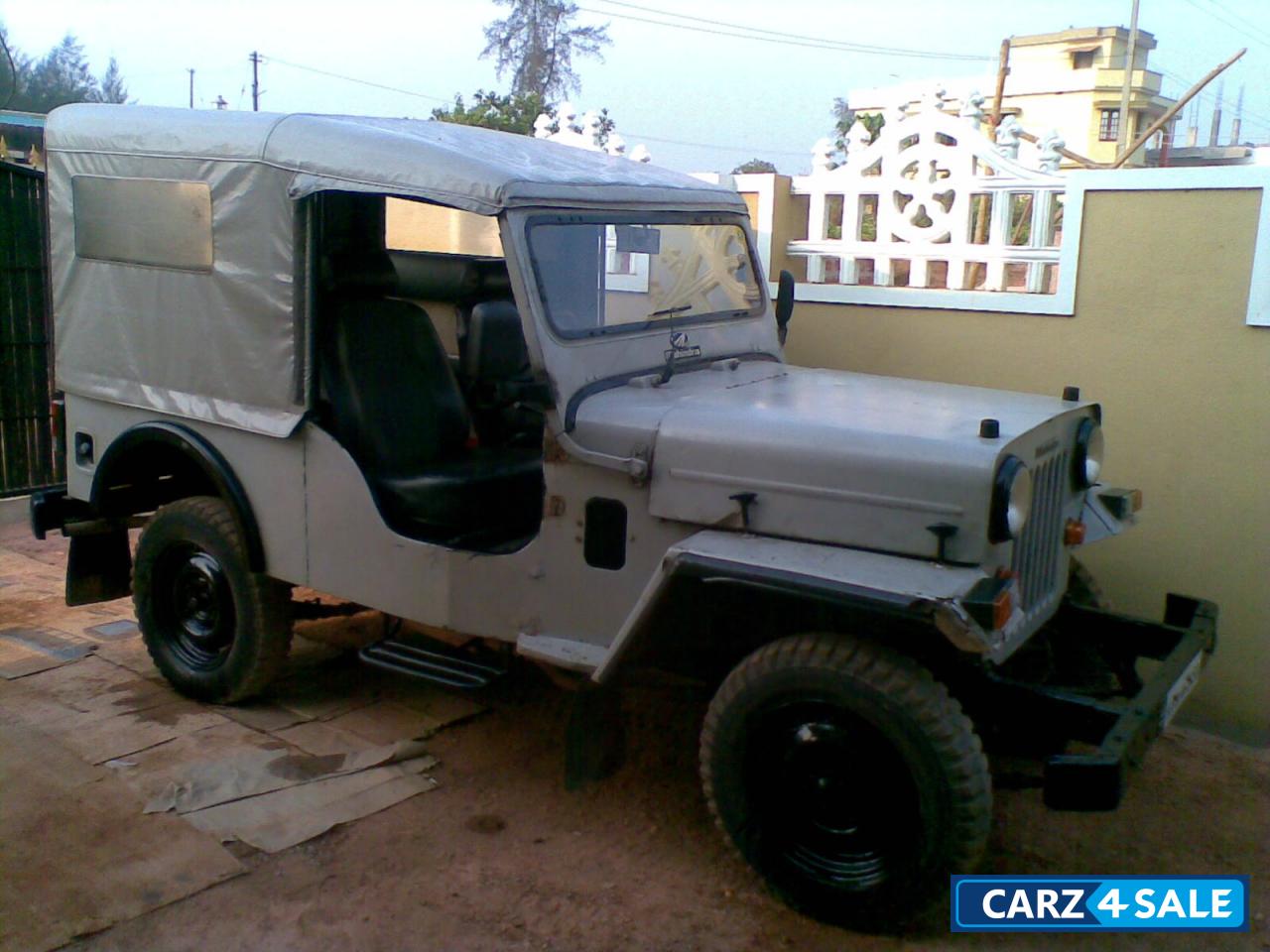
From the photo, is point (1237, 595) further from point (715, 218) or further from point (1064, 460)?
point (715, 218)

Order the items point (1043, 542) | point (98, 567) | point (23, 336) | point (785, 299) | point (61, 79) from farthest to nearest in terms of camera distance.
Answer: point (61, 79) → point (23, 336) → point (98, 567) → point (785, 299) → point (1043, 542)

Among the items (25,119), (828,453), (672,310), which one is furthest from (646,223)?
(25,119)

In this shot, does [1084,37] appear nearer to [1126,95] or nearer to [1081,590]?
[1126,95]

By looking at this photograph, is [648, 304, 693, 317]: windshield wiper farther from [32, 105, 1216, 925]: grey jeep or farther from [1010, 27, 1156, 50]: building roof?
[1010, 27, 1156, 50]: building roof

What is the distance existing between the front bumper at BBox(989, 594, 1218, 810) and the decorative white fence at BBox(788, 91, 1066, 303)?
193 cm

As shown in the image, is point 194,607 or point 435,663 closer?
point 435,663

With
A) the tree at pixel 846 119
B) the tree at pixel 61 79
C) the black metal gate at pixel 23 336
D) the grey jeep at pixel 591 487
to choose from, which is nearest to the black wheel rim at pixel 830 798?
the grey jeep at pixel 591 487

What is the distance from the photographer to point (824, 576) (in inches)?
120

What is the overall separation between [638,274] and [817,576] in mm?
1542

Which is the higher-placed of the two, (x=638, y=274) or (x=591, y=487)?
(x=638, y=274)

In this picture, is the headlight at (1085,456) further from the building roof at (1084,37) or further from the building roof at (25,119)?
the building roof at (1084,37)

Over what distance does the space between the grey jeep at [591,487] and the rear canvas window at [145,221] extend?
0.01 m

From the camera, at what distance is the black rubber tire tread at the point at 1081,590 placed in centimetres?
410

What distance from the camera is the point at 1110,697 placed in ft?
12.3
